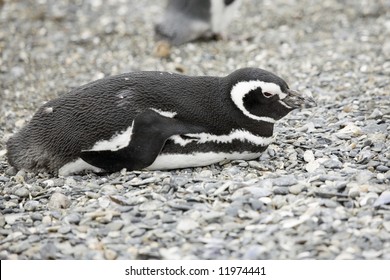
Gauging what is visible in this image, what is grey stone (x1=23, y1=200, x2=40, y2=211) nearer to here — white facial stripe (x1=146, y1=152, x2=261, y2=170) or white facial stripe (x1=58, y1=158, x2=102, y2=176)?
white facial stripe (x1=58, y1=158, x2=102, y2=176)

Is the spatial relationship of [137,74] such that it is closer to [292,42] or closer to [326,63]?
[326,63]

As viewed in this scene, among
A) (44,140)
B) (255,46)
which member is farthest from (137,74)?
(255,46)

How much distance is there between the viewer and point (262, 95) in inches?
137

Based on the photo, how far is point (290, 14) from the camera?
7.25 m

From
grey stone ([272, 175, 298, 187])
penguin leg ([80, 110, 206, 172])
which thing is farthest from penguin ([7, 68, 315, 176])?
grey stone ([272, 175, 298, 187])

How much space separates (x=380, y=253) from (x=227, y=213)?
2.12 feet

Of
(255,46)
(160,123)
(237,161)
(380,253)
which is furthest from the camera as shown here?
(255,46)

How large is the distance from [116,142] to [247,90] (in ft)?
2.22

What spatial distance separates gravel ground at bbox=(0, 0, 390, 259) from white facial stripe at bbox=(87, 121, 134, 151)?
148mm

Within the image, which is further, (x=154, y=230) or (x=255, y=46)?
(x=255, y=46)

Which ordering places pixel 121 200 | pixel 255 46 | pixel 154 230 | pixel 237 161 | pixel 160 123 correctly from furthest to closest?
pixel 255 46, pixel 237 161, pixel 160 123, pixel 121 200, pixel 154 230

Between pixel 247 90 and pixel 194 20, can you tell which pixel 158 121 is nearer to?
pixel 247 90

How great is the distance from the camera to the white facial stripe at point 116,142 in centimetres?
338

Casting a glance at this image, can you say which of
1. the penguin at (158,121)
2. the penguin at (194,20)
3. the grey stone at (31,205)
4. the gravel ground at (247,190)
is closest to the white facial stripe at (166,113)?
the penguin at (158,121)
